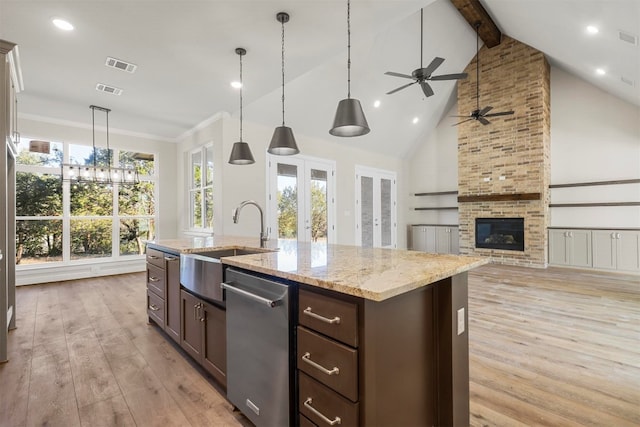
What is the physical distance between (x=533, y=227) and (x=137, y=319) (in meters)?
7.13

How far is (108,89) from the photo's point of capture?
13.7 feet

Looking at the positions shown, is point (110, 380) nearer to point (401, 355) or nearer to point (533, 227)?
point (401, 355)

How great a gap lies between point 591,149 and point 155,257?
7.99 metres

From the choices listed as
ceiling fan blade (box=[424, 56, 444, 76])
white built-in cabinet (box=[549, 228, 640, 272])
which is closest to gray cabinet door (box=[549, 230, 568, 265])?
white built-in cabinet (box=[549, 228, 640, 272])

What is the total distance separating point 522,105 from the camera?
253 inches

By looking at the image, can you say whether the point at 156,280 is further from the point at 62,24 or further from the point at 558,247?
the point at 558,247

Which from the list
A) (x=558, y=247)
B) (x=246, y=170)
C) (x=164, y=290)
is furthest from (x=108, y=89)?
(x=558, y=247)

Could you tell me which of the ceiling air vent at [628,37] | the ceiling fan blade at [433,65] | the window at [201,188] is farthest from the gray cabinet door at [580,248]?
the window at [201,188]

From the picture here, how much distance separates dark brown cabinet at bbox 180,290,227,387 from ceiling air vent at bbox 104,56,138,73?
2790 mm

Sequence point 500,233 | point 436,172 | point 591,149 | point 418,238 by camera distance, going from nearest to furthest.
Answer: point 591,149 → point 500,233 → point 436,172 → point 418,238

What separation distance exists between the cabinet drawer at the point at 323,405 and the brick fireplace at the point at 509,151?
6596mm

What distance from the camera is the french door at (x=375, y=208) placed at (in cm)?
754

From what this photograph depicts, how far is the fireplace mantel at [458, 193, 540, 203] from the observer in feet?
20.4

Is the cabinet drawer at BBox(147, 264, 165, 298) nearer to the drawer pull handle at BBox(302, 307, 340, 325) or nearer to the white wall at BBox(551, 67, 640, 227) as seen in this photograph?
the drawer pull handle at BBox(302, 307, 340, 325)
